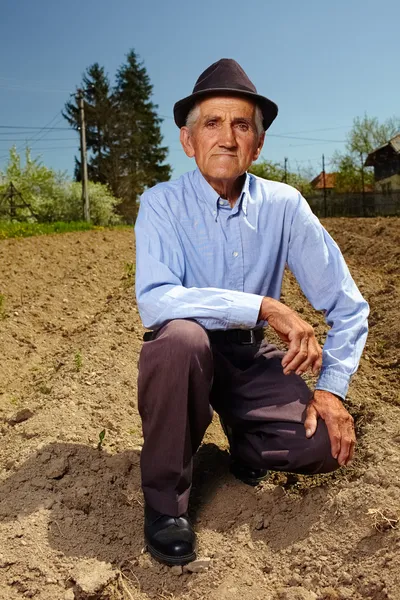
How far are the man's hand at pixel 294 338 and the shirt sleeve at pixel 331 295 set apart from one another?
0.18 meters

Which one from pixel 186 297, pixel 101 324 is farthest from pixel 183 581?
pixel 101 324

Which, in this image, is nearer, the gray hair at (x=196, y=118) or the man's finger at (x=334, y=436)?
the man's finger at (x=334, y=436)

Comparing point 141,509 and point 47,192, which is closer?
point 141,509

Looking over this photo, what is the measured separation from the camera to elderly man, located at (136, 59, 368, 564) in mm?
2377

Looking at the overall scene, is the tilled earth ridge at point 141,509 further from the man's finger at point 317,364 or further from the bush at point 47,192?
the bush at point 47,192

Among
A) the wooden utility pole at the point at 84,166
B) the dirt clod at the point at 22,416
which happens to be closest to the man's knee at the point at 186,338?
the dirt clod at the point at 22,416

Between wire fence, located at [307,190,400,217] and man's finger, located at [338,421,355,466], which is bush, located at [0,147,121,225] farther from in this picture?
man's finger, located at [338,421,355,466]

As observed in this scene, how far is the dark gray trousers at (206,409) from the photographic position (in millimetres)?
2334

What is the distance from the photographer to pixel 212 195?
2.67 m

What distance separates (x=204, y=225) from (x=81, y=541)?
1339 millimetres

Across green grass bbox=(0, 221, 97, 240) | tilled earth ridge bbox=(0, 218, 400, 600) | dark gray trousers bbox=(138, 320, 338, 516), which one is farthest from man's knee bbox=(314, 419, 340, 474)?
green grass bbox=(0, 221, 97, 240)

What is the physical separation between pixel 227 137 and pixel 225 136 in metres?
0.01

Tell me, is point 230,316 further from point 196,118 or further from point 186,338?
point 196,118

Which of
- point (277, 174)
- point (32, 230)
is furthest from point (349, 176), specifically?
point (32, 230)
